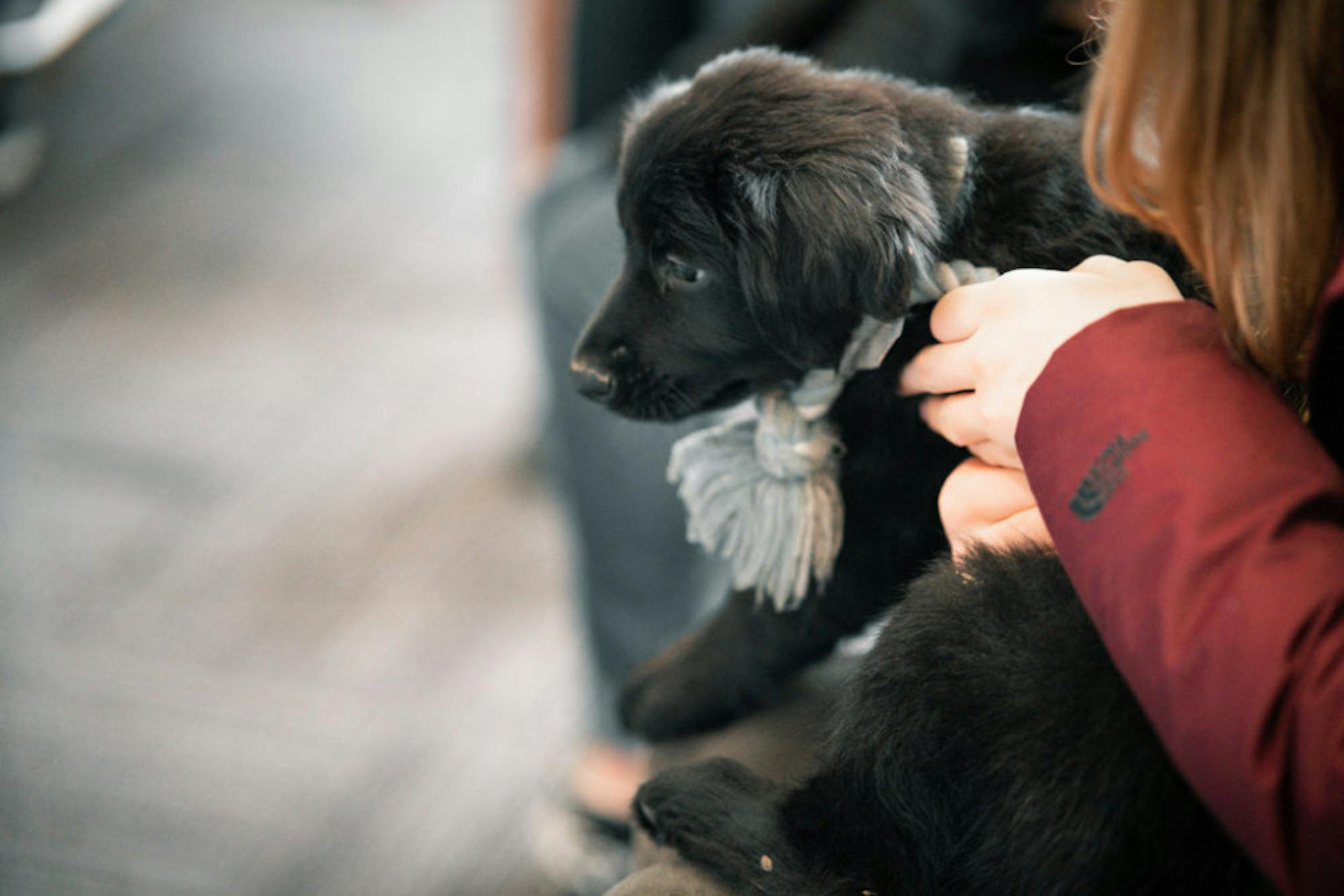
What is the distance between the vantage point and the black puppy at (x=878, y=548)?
0.59m

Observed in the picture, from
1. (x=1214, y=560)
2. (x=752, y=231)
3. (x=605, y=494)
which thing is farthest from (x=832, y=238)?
(x=605, y=494)

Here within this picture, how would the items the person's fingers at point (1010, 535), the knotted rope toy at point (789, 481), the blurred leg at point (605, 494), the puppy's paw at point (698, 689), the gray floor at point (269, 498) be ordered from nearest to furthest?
the person's fingers at point (1010, 535)
the knotted rope toy at point (789, 481)
the puppy's paw at point (698, 689)
the blurred leg at point (605, 494)
the gray floor at point (269, 498)

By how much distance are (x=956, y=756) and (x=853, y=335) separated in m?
0.32

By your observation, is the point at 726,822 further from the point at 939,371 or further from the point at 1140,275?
the point at 1140,275

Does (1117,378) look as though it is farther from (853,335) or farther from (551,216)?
(551,216)

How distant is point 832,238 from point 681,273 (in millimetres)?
166

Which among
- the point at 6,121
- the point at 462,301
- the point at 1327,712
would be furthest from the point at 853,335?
the point at 6,121

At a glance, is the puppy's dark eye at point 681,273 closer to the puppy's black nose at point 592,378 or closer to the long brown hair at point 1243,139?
the puppy's black nose at point 592,378

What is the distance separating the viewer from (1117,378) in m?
0.63

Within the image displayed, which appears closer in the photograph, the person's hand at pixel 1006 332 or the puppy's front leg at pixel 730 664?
the person's hand at pixel 1006 332

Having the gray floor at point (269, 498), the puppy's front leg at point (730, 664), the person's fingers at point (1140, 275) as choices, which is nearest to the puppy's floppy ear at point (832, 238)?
the person's fingers at point (1140, 275)

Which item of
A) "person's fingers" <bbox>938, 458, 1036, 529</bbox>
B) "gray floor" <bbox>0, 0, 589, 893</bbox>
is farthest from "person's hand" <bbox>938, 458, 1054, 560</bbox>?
"gray floor" <bbox>0, 0, 589, 893</bbox>

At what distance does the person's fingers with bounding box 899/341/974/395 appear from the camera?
2.49 feet

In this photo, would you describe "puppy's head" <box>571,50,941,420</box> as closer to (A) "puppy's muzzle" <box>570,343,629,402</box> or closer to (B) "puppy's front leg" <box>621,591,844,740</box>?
(A) "puppy's muzzle" <box>570,343,629,402</box>
